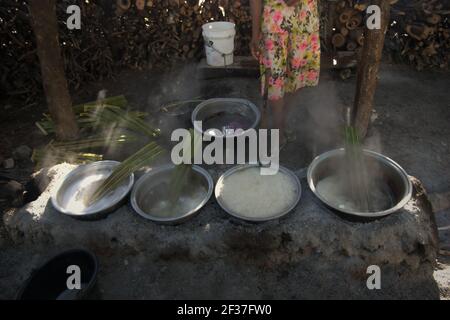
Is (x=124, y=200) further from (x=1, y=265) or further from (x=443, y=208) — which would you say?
(x=443, y=208)

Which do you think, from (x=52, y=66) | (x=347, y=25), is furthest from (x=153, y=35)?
(x=347, y=25)

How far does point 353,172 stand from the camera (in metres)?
3.02

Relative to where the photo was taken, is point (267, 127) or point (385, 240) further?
point (267, 127)

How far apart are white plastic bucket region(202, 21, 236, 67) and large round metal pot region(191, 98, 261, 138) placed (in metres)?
0.98

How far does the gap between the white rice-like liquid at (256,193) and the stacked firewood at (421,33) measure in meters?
3.53

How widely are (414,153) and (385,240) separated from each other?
1617 millimetres

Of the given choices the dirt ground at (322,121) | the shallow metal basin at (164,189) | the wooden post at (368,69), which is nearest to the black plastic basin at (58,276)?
the dirt ground at (322,121)

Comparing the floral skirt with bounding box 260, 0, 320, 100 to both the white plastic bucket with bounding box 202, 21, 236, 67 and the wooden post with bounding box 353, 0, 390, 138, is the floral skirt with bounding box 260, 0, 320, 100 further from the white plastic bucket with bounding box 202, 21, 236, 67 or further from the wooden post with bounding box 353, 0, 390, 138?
the white plastic bucket with bounding box 202, 21, 236, 67

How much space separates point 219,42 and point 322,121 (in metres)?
1.68

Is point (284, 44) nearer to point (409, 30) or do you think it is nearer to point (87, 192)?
point (87, 192)

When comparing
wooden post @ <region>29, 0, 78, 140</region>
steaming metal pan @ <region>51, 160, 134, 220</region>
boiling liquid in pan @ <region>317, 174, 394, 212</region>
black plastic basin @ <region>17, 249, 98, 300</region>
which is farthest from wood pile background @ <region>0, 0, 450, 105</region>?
black plastic basin @ <region>17, 249, 98, 300</region>

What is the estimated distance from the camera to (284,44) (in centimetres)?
331

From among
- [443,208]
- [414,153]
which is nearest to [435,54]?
[414,153]

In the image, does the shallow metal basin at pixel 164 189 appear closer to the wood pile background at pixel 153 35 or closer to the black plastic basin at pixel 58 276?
the black plastic basin at pixel 58 276
